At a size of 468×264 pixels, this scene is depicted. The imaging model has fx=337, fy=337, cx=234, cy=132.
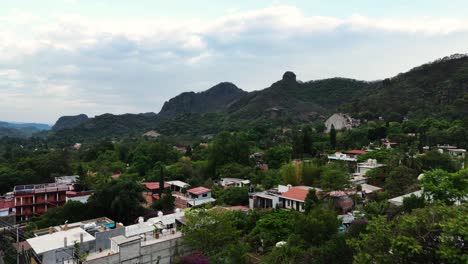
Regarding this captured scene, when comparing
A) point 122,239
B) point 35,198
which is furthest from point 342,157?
point 35,198

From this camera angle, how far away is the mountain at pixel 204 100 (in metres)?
172

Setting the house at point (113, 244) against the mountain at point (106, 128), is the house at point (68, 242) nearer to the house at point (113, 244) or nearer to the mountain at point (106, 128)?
the house at point (113, 244)

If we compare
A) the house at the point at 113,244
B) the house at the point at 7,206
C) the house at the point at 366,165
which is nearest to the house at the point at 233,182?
the house at the point at 366,165

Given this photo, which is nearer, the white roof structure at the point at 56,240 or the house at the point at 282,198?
the white roof structure at the point at 56,240

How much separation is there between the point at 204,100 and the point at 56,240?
165357 millimetres

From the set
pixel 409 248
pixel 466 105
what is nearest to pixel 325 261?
pixel 409 248

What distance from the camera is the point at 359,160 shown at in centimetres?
3020

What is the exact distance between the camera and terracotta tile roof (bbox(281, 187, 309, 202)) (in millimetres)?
20237

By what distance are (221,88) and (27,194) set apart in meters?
158

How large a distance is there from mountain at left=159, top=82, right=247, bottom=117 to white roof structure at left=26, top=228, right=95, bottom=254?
153607mm

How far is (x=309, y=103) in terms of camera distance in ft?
388

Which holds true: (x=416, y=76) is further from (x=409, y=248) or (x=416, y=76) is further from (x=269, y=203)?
(x=409, y=248)

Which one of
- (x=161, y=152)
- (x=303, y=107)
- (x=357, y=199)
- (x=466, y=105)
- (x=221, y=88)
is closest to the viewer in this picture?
(x=357, y=199)

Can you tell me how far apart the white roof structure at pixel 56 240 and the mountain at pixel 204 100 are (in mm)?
153607
